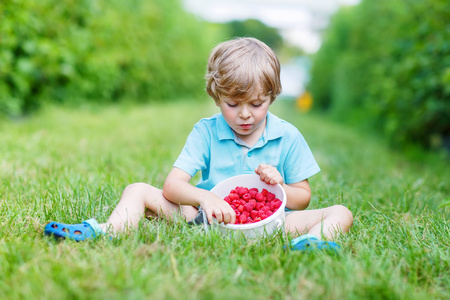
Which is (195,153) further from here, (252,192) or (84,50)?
(84,50)

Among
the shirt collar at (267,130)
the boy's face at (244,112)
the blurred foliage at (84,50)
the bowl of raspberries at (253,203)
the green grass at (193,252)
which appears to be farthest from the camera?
the blurred foliage at (84,50)

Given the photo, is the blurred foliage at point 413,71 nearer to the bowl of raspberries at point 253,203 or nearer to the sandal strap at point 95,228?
the bowl of raspberries at point 253,203

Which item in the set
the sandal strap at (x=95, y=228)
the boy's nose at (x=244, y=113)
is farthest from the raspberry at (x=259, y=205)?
the sandal strap at (x=95, y=228)

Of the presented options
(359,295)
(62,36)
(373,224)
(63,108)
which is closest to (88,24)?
(62,36)

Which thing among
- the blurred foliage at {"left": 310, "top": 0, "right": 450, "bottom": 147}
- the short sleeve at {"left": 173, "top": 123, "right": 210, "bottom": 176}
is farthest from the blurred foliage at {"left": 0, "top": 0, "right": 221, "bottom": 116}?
the blurred foliage at {"left": 310, "top": 0, "right": 450, "bottom": 147}

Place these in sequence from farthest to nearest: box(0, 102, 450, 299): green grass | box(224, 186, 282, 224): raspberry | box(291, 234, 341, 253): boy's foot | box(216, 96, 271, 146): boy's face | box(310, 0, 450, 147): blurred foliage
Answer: box(310, 0, 450, 147): blurred foliage < box(216, 96, 271, 146): boy's face < box(224, 186, 282, 224): raspberry < box(291, 234, 341, 253): boy's foot < box(0, 102, 450, 299): green grass

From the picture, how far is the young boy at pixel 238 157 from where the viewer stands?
6.20 feet

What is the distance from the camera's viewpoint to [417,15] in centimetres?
517

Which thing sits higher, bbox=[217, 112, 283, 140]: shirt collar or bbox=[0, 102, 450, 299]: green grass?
bbox=[217, 112, 283, 140]: shirt collar

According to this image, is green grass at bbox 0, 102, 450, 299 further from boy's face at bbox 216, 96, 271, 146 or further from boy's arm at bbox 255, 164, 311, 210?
boy's face at bbox 216, 96, 271, 146

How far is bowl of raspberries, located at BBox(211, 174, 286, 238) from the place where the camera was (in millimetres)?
1746

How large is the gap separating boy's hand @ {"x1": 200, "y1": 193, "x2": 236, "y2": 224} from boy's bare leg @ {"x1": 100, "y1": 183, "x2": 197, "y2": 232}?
24 centimetres

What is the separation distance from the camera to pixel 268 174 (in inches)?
74.9

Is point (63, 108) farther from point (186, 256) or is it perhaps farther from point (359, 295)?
point (359, 295)
